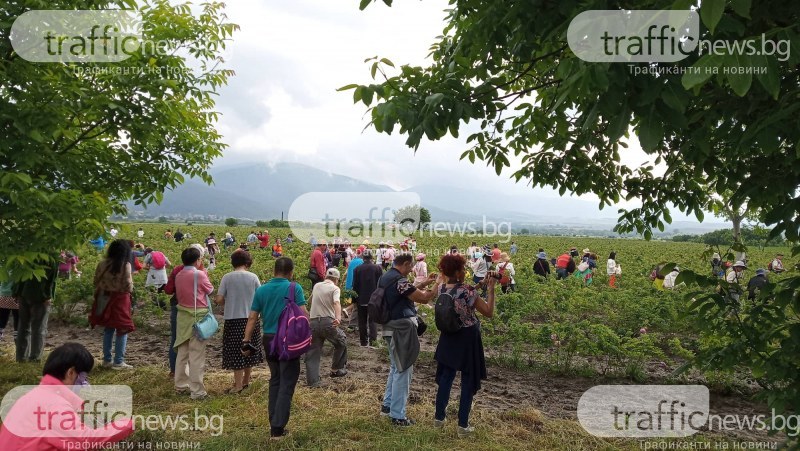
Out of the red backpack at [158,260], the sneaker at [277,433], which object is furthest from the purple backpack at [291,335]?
the red backpack at [158,260]

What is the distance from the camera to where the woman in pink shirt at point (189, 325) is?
5641 mm

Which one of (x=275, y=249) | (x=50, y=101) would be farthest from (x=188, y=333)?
(x=275, y=249)

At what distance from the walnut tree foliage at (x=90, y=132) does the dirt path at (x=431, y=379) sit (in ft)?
10.0

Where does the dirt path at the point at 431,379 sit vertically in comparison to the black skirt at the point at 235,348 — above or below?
below

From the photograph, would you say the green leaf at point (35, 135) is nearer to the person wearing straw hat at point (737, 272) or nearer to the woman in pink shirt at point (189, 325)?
the woman in pink shirt at point (189, 325)

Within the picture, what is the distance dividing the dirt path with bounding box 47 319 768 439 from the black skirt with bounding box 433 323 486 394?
1263 millimetres

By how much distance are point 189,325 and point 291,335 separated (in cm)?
204

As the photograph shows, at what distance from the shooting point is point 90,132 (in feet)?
17.3

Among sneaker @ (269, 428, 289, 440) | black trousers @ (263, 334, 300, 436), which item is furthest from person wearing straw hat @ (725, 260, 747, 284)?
sneaker @ (269, 428, 289, 440)

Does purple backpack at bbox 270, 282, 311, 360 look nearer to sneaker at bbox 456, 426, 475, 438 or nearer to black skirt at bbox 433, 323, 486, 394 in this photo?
black skirt at bbox 433, 323, 486, 394

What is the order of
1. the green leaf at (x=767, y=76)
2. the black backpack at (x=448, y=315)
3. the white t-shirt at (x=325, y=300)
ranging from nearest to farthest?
the green leaf at (x=767, y=76) < the black backpack at (x=448, y=315) < the white t-shirt at (x=325, y=300)

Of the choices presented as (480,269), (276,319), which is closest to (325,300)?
Result: (276,319)

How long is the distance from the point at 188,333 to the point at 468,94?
4.59 m

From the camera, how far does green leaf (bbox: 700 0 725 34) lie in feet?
4.31
